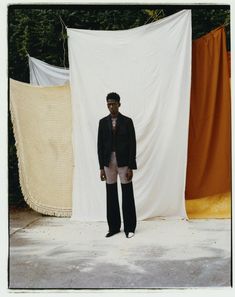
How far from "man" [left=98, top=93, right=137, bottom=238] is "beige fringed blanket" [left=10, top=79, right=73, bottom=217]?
730mm

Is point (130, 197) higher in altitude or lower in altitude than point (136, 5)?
lower

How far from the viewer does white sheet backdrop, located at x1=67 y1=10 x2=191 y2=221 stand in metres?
4.82

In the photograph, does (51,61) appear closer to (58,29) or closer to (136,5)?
(58,29)

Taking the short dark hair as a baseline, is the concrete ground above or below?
below

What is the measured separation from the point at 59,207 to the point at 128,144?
117 centimetres

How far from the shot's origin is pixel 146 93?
487cm

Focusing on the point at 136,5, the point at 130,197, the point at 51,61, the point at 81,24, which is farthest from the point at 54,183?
the point at 136,5

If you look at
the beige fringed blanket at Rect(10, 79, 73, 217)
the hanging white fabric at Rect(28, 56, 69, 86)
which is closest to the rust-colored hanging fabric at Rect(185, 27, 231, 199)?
the beige fringed blanket at Rect(10, 79, 73, 217)

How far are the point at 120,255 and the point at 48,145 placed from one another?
1.63m

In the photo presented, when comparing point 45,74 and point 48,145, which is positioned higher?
point 45,74

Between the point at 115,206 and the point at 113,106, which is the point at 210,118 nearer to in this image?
the point at 113,106

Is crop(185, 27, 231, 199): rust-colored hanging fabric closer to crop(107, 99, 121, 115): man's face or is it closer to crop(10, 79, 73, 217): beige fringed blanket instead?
crop(107, 99, 121, 115): man's face

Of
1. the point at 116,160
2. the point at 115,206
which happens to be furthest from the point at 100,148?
the point at 115,206

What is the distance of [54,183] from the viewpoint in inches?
205
